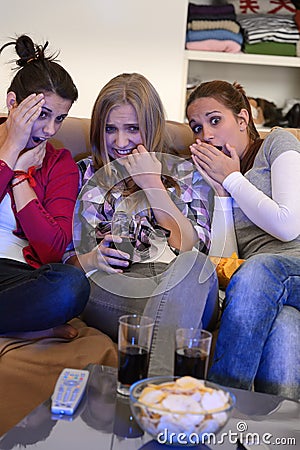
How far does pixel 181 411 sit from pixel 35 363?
0.58 meters

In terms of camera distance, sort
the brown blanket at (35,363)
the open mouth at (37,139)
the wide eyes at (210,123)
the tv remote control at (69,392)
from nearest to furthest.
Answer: the tv remote control at (69,392)
the brown blanket at (35,363)
the open mouth at (37,139)
the wide eyes at (210,123)

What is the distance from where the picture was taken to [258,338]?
1.35m

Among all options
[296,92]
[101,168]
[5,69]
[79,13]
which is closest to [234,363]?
[101,168]

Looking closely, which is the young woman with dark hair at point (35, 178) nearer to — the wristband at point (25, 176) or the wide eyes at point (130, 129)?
the wristband at point (25, 176)

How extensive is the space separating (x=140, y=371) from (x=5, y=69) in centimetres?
175

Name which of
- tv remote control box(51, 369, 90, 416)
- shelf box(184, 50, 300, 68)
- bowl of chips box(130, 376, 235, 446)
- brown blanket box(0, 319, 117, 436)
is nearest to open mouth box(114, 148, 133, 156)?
brown blanket box(0, 319, 117, 436)

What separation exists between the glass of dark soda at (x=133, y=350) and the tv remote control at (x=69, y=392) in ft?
0.24

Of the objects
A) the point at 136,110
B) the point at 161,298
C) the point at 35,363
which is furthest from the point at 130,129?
the point at 35,363

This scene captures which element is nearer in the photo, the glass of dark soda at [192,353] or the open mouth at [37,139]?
the glass of dark soda at [192,353]

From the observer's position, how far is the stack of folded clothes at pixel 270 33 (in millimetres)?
Answer: 2982

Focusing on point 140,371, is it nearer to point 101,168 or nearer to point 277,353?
point 277,353

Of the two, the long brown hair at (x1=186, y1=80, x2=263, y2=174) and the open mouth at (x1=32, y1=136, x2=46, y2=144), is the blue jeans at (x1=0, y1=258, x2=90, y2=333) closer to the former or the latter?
the open mouth at (x1=32, y1=136, x2=46, y2=144)

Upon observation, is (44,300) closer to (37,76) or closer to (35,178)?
(35,178)

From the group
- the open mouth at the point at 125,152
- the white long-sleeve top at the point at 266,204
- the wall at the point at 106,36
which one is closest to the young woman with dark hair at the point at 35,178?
the open mouth at the point at 125,152
